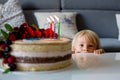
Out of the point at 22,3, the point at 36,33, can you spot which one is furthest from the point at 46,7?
the point at 36,33

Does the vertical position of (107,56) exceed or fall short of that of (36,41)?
it falls short

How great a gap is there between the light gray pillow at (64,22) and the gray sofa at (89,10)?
0.34 ft

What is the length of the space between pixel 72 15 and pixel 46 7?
35cm

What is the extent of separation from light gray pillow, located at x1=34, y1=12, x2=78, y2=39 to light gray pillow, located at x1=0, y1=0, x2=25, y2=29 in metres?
0.20

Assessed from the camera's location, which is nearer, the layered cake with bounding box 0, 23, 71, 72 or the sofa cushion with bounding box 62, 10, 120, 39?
the layered cake with bounding box 0, 23, 71, 72

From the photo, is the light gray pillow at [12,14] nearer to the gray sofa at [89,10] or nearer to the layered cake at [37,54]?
the gray sofa at [89,10]

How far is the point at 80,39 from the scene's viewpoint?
6.23 ft

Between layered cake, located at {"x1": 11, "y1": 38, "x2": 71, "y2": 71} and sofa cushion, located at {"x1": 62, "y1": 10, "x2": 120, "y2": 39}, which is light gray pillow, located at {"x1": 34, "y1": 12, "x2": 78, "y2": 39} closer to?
sofa cushion, located at {"x1": 62, "y1": 10, "x2": 120, "y2": 39}

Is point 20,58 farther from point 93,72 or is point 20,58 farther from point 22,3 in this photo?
point 22,3

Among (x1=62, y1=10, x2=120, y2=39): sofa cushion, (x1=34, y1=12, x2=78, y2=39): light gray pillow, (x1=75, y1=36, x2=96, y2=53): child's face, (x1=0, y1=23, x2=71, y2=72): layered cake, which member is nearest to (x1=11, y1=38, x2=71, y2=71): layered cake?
(x1=0, y1=23, x2=71, y2=72): layered cake

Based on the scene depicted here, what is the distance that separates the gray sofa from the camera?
3082 mm

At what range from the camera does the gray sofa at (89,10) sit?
10.1 feet

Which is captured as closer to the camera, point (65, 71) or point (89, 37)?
point (65, 71)

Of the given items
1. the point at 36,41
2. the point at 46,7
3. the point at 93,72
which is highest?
the point at 46,7
